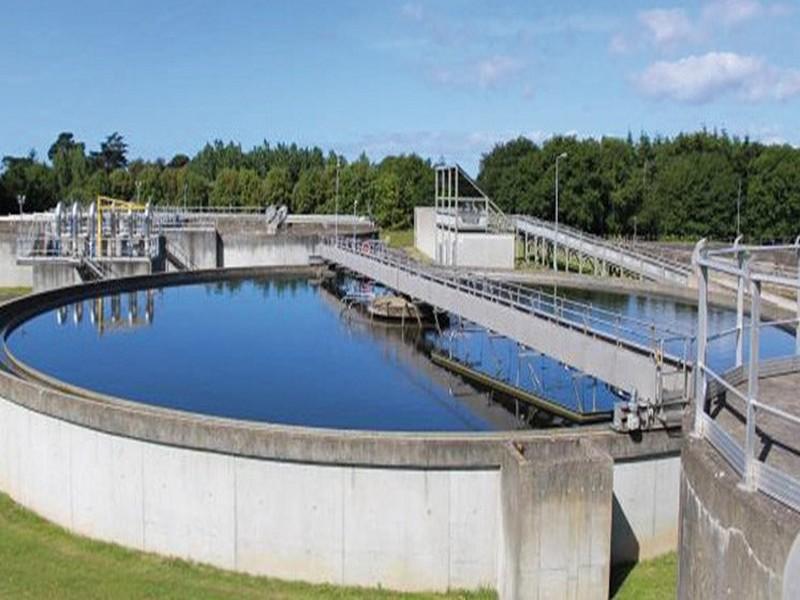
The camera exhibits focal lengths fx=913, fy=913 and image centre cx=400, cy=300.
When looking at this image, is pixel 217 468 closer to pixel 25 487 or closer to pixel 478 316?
pixel 25 487

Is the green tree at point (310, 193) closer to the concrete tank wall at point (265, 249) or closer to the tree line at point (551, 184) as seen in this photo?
the tree line at point (551, 184)

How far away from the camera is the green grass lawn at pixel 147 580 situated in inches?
479

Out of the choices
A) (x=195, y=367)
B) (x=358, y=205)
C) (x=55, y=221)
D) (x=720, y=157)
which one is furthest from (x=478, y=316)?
(x=358, y=205)

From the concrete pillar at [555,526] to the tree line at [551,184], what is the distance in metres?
48.8

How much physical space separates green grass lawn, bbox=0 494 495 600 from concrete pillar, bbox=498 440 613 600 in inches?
37.9

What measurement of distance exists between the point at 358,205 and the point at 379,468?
65.1m

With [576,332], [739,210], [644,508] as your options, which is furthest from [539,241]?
[644,508]

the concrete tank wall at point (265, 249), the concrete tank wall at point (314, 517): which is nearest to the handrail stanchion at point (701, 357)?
the concrete tank wall at point (314, 517)

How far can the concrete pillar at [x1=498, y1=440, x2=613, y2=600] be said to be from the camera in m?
11.5

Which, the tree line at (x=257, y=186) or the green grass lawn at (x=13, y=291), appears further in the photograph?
the tree line at (x=257, y=186)

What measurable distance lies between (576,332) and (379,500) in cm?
566

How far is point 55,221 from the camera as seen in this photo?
41906 mm

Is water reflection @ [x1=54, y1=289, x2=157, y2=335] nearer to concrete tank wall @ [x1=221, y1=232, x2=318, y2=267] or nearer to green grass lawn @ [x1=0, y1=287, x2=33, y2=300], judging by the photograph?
green grass lawn @ [x1=0, y1=287, x2=33, y2=300]

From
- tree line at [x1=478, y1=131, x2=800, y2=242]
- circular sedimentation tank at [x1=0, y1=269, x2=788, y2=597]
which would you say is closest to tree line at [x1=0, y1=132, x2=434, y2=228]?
tree line at [x1=478, y1=131, x2=800, y2=242]
